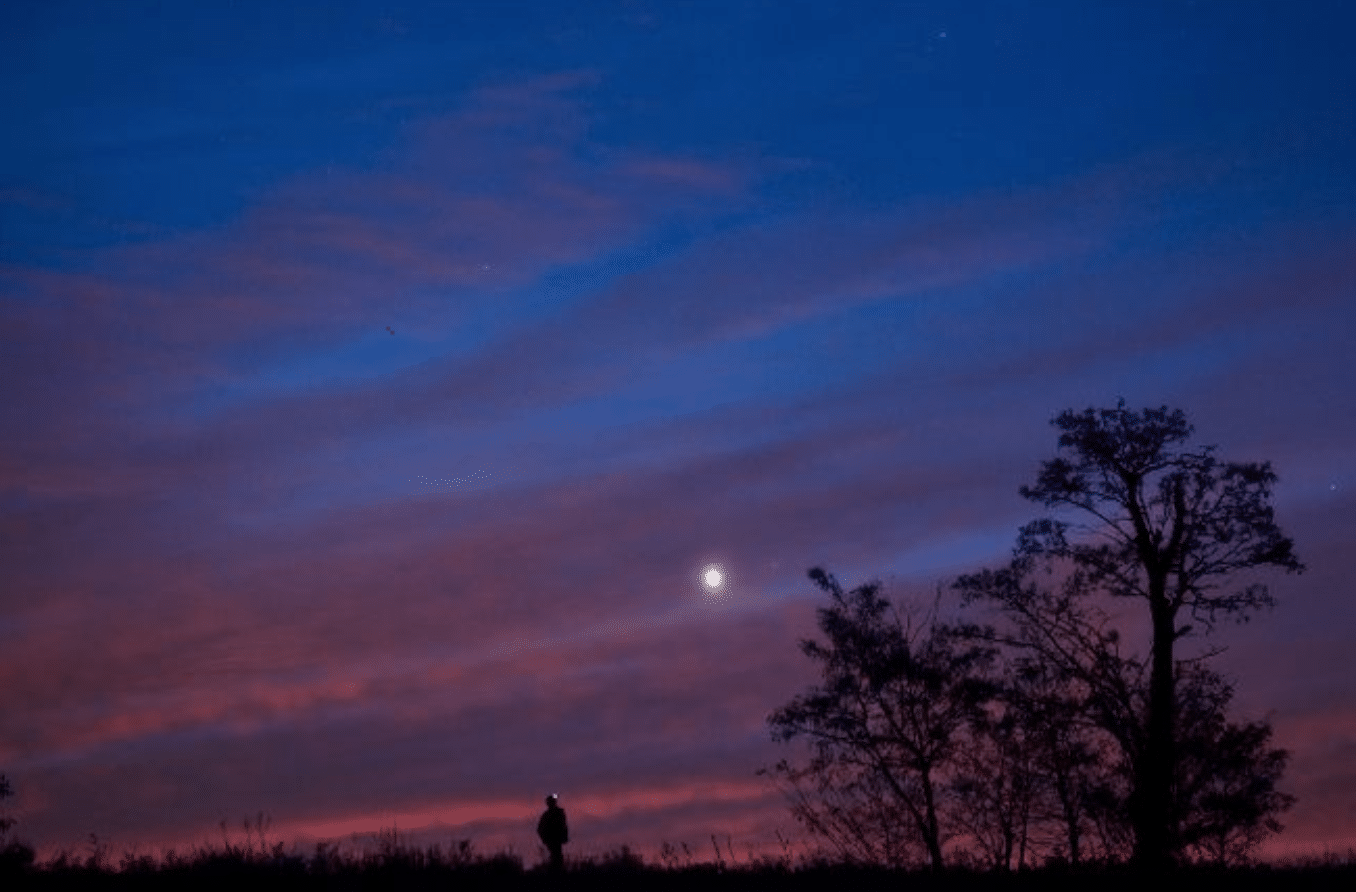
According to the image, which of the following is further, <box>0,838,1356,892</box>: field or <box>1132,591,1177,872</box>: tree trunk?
<box>1132,591,1177,872</box>: tree trunk

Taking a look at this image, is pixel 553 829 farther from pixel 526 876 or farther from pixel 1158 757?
pixel 1158 757

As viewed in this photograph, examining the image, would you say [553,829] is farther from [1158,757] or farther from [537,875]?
[1158,757]

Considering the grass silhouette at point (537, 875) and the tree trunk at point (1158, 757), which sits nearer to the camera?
the grass silhouette at point (537, 875)

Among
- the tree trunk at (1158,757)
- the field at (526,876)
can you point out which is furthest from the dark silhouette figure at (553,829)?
the tree trunk at (1158,757)

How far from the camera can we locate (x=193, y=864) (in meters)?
Answer: 28.3

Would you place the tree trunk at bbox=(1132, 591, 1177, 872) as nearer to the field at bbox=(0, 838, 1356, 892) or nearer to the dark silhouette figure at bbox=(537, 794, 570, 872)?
the field at bbox=(0, 838, 1356, 892)

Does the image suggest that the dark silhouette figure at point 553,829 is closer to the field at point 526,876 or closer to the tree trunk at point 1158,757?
the field at point 526,876

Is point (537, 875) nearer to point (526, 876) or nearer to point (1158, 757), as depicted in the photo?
point (526, 876)

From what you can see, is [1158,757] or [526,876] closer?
[526,876]

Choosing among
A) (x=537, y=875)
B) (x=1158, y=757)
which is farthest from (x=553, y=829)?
(x=1158, y=757)

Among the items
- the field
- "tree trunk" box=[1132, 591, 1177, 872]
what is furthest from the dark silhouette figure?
"tree trunk" box=[1132, 591, 1177, 872]

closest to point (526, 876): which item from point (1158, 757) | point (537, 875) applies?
point (537, 875)

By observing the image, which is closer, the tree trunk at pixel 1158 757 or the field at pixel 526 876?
the field at pixel 526 876

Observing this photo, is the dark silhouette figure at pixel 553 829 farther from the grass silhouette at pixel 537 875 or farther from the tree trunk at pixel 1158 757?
the tree trunk at pixel 1158 757
